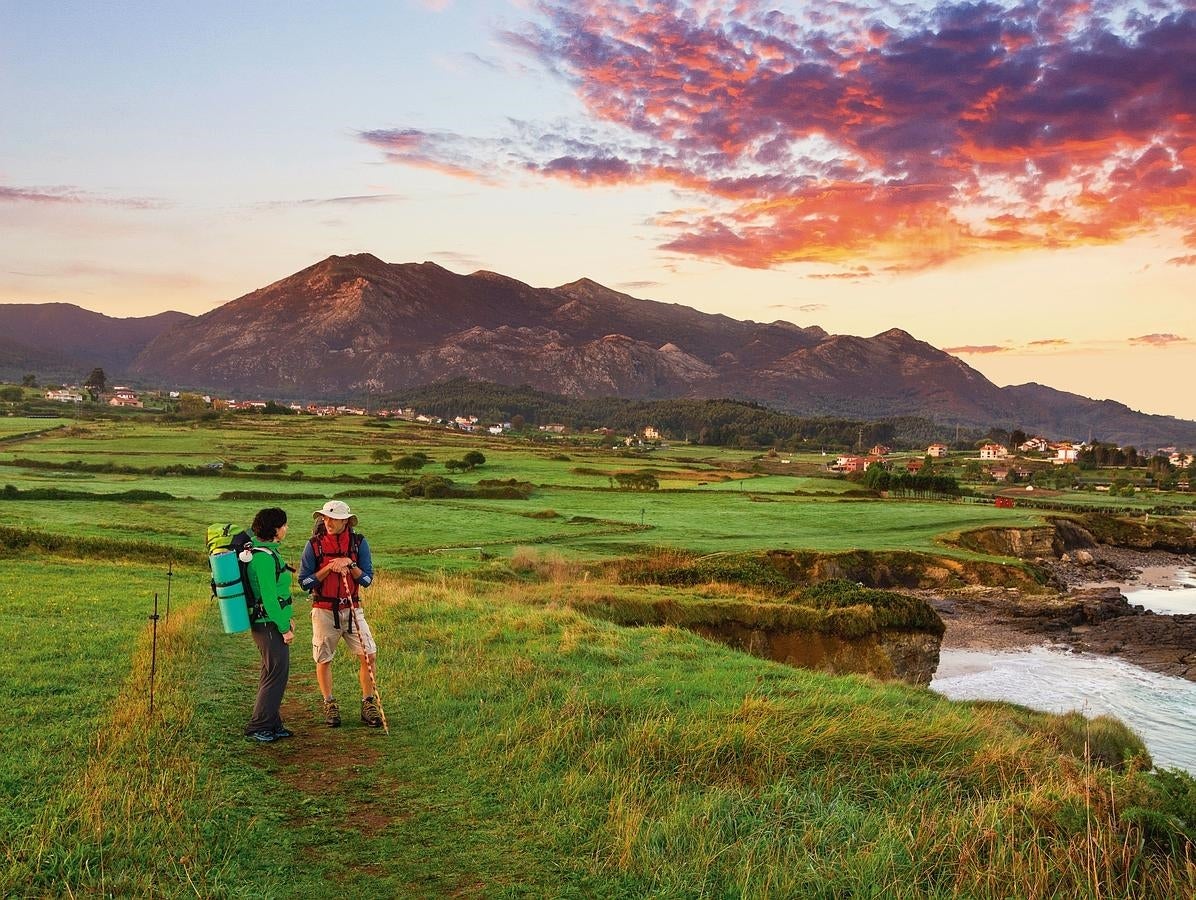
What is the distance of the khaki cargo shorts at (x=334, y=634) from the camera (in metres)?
11.7

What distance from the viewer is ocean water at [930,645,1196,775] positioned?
25250 mm

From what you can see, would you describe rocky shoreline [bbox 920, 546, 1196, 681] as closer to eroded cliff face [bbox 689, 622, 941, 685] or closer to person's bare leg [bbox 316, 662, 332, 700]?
eroded cliff face [bbox 689, 622, 941, 685]

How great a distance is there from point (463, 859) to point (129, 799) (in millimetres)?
3457

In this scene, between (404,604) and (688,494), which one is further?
(688,494)

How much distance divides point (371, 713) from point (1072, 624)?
43602mm

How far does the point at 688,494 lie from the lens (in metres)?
89.9

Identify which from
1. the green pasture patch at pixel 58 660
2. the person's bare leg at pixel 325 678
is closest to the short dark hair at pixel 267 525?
the person's bare leg at pixel 325 678

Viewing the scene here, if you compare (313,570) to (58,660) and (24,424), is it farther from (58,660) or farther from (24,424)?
(24,424)

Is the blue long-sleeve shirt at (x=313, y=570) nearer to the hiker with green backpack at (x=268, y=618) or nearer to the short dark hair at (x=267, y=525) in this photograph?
the hiker with green backpack at (x=268, y=618)

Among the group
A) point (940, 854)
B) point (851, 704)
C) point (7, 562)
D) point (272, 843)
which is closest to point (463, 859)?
point (272, 843)

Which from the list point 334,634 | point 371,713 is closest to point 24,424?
point 334,634

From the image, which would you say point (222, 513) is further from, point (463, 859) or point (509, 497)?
point (463, 859)

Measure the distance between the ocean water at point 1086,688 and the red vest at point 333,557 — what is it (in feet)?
64.4

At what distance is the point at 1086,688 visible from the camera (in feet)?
101
